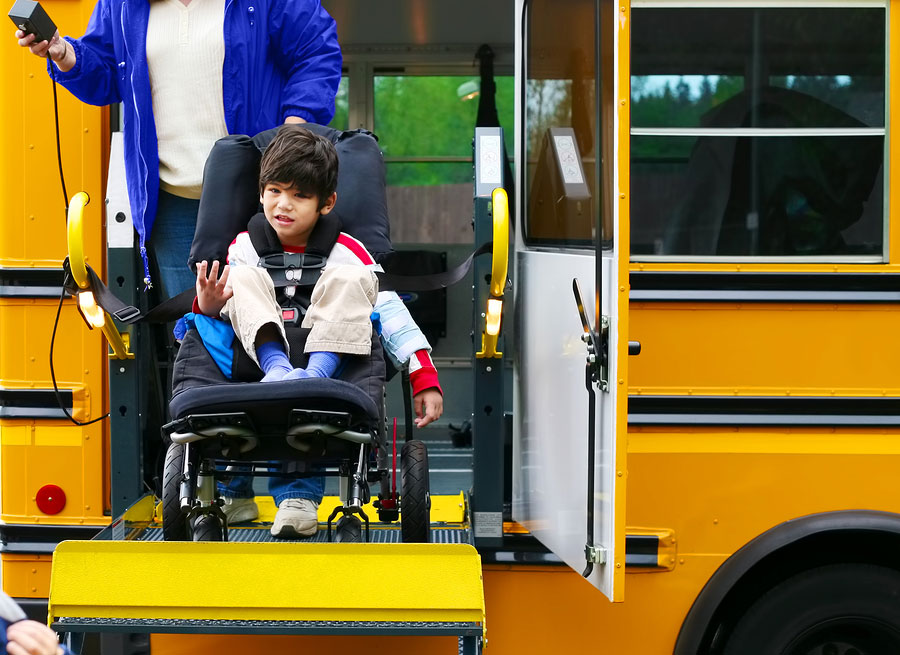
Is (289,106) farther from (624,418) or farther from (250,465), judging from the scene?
(624,418)

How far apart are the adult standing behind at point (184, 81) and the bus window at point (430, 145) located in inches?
78.6

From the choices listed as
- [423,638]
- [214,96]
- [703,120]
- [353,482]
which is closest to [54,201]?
[214,96]

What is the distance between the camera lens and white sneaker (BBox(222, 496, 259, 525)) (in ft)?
11.0

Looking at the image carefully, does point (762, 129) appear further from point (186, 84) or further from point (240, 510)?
point (240, 510)

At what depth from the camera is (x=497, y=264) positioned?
286 cm

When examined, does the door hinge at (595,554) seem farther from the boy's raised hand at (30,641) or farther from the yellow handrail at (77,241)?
the yellow handrail at (77,241)

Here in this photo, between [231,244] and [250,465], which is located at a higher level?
[231,244]

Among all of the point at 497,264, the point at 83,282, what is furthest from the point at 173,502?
the point at 497,264

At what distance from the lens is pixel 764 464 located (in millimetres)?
3158

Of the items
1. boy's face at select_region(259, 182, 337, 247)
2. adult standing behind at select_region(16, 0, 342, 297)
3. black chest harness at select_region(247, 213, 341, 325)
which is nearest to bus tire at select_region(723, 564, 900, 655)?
black chest harness at select_region(247, 213, 341, 325)

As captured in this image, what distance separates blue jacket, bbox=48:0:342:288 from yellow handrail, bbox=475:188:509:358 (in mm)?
763

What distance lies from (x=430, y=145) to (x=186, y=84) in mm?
2617

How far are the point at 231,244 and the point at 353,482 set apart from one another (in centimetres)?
78

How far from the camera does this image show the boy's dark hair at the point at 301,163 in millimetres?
2867
